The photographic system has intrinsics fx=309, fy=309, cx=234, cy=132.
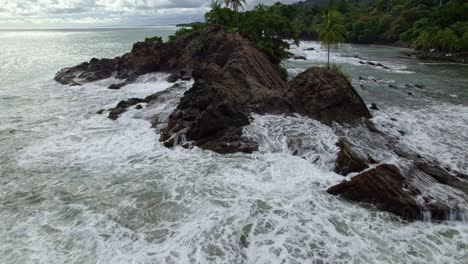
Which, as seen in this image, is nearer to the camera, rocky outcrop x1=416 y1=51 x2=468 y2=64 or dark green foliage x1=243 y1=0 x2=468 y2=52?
rocky outcrop x1=416 y1=51 x2=468 y2=64

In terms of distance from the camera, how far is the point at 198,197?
1592 cm

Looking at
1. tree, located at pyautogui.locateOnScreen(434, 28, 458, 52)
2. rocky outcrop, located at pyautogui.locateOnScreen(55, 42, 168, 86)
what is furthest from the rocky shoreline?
tree, located at pyautogui.locateOnScreen(434, 28, 458, 52)

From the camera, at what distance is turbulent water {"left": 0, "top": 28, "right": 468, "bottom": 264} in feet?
40.4

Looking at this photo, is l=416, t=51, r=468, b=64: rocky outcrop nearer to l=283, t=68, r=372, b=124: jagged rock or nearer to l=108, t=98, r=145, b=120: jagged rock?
l=283, t=68, r=372, b=124: jagged rock

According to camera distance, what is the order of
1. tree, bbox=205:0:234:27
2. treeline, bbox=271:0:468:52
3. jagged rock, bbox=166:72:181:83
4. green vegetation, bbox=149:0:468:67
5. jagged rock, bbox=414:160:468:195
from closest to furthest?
jagged rock, bbox=414:160:468:195, jagged rock, bbox=166:72:181:83, green vegetation, bbox=149:0:468:67, tree, bbox=205:0:234:27, treeline, bbox=271:0:468:52

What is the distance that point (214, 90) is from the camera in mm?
24906

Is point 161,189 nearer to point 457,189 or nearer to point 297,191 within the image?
point 297,191

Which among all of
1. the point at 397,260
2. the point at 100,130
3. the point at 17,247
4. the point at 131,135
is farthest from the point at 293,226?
the point at 100,130

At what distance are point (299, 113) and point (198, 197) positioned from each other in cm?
1315

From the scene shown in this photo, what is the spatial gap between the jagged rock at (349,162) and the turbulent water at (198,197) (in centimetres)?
57

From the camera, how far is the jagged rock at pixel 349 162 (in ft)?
58.6

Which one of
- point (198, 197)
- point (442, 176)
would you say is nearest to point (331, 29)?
point (442, 176)

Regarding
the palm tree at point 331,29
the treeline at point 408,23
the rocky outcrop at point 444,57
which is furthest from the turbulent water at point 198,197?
the rocky outcrop at point 444,57

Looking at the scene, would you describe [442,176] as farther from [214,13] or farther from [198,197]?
[214,13]
